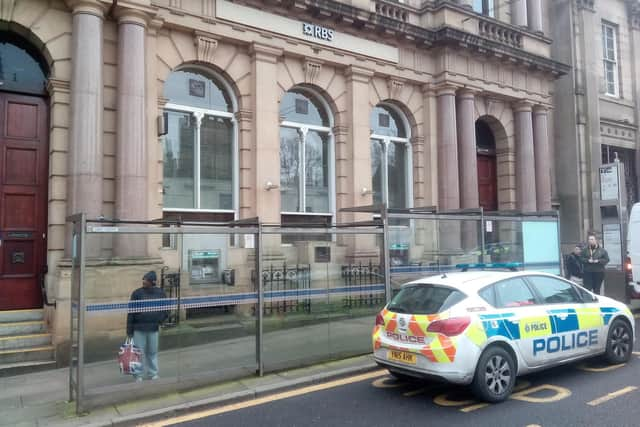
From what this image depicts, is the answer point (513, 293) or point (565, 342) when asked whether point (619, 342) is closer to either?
point (565, 342)

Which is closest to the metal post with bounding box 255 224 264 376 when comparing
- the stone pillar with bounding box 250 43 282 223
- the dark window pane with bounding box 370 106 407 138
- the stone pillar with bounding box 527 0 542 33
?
the stone pillar with bounding box 250 43 282 223

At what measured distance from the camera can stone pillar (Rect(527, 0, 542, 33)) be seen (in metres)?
18.2

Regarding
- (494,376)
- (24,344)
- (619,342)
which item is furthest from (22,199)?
(619,342)

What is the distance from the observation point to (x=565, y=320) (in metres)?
6.83

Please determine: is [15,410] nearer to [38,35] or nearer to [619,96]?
[38,35]

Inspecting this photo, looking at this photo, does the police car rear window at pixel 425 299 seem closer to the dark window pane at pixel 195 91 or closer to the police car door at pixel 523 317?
the police car door at pixel 523 317

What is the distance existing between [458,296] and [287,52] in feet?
28.4

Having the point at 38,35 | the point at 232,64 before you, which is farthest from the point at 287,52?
the point at 38,35

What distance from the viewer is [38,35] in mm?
9656

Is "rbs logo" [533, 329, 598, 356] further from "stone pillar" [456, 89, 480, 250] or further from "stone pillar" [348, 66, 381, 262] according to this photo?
"stone pillar" [456, 89, 480, 250]

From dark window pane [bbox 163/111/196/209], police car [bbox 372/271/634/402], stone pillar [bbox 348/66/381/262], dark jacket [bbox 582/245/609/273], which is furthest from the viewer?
stone pillar [bbox 348/66/381/262]

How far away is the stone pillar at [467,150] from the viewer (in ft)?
51.4

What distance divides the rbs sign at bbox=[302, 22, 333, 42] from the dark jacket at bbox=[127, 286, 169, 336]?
8.62 meters

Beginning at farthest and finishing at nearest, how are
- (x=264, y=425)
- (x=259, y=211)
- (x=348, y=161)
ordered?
(x=348, y=161) → (x=259, y=211) → (x=264, y=425)
